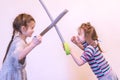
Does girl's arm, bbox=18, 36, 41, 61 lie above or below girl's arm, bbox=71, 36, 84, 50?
Result: above

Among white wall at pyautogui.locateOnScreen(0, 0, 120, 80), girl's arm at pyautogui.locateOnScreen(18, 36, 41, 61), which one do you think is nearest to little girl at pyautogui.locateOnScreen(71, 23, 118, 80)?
white wall at pyautogui.locateOnScreen(0, 0, 120, 80)

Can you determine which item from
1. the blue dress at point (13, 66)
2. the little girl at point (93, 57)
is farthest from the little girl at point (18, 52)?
the little girl at point (93, 57)

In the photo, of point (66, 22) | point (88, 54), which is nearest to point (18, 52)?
point (88, 54)

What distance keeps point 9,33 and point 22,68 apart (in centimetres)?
43

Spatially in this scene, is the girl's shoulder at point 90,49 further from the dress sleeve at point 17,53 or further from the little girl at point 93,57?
the dress sleeve at point 17,53

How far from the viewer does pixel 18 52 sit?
1.08 m

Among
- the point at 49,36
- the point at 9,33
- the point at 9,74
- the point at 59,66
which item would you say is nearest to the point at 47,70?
the point at 59,66

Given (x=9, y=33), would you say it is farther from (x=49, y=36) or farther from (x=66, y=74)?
(x=66, y=74)

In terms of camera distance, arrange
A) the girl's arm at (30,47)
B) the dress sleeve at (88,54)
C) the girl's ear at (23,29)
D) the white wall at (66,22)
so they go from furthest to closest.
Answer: the white wall at (66,22) → the dress sleeve at (88,54) → the girl's ear at (23,29) → the girl's arm at (30,47)

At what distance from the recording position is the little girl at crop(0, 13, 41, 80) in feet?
3.53

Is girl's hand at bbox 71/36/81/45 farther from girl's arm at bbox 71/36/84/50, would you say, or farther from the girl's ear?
the girl's ear

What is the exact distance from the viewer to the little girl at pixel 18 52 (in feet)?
3.53

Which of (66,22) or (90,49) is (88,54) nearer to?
(90,49)

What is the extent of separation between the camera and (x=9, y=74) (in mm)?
1134
